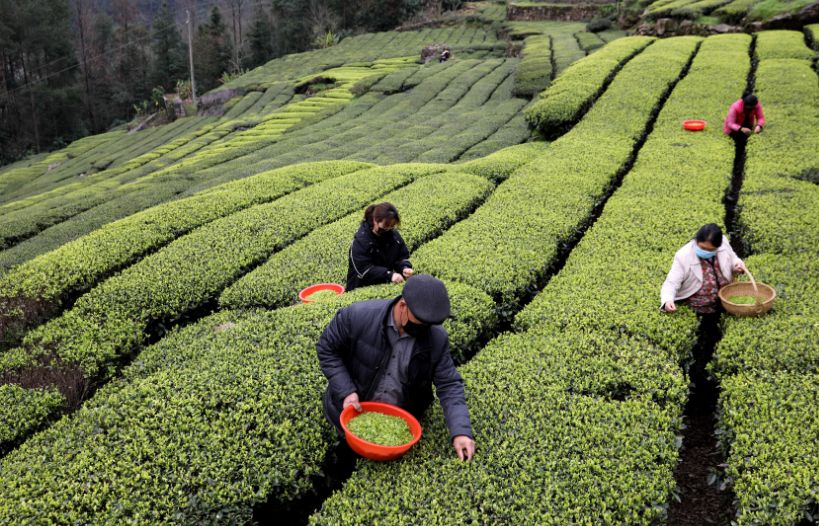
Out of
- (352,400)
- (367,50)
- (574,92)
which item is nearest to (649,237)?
(352,400)

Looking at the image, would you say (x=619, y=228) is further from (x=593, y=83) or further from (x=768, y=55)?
(x=768, y=55)

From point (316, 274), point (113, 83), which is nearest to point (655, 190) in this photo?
point (316, 274)

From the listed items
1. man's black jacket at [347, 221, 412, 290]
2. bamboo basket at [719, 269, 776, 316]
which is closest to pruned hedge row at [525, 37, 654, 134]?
bamboo basket at [719, 269, 776, 316]

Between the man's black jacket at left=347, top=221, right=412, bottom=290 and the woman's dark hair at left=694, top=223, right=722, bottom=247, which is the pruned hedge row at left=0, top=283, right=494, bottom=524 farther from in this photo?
the woman's dark hair at left=694, top=223, right=722, bottom=247

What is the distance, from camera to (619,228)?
34.5ft

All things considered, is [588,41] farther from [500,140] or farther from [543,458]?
[543,458]

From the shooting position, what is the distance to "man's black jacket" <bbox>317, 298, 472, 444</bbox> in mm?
4766

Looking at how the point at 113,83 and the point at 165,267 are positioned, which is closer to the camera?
the point at 165,267

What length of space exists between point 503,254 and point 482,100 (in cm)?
2621

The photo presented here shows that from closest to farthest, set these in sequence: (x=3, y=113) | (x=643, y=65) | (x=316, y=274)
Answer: (x=316, y=274) → (x=643, y=65) → (x=3, y=113)

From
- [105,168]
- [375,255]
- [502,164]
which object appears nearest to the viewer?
[375,255]

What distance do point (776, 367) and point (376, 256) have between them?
5275 mm

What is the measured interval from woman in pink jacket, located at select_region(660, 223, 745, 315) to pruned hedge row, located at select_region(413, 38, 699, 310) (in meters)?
2.31

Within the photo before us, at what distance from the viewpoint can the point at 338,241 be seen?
10.8 m
